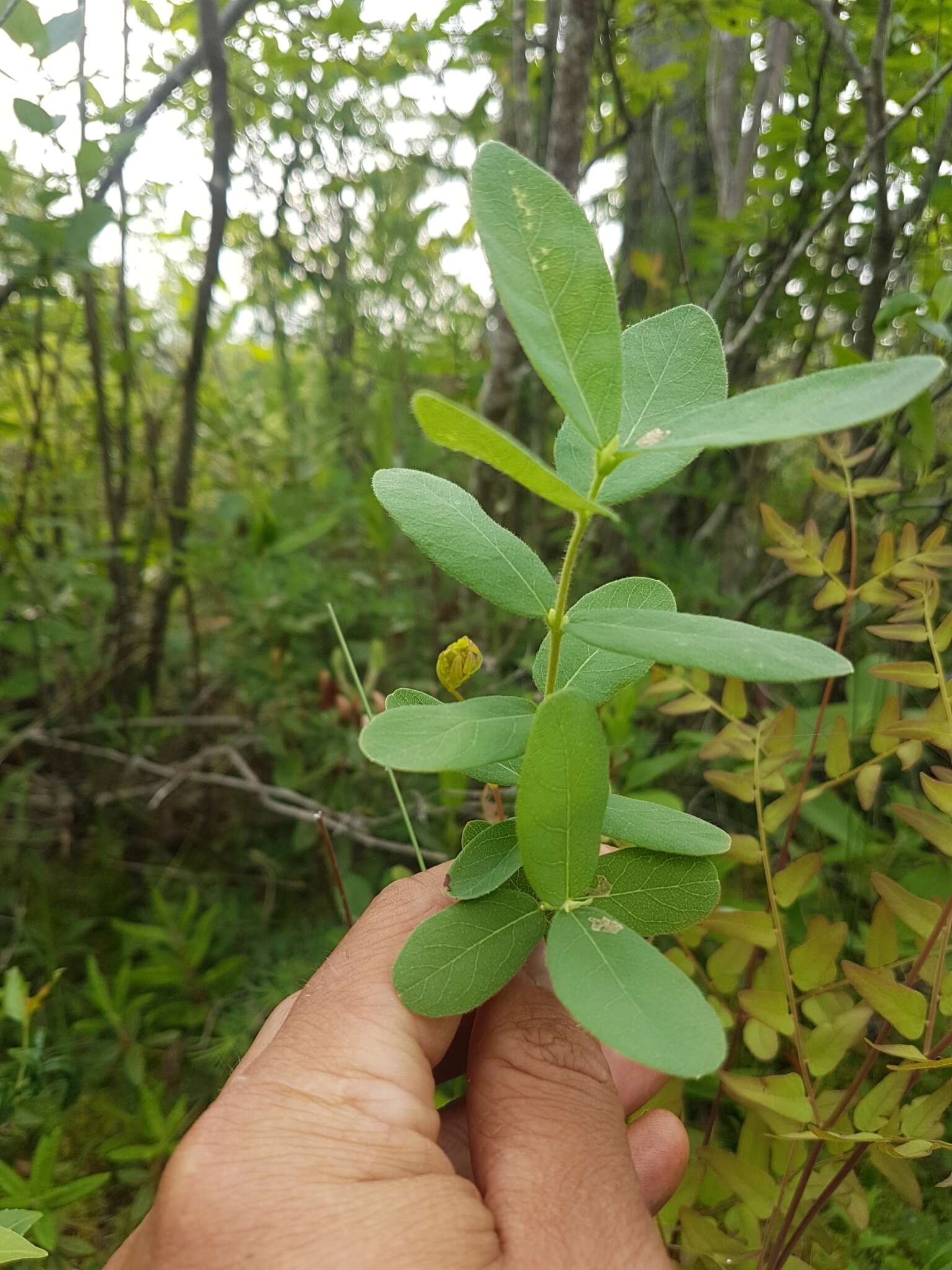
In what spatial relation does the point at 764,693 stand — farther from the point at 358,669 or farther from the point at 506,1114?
the point at 506,1114

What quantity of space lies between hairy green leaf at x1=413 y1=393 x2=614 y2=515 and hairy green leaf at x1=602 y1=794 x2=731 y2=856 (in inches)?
10.7

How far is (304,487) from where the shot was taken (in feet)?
6.46

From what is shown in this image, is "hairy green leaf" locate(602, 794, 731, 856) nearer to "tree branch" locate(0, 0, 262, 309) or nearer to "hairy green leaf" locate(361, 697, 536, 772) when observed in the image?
"hairy green leaf" locate(361, 697, 536, 772)

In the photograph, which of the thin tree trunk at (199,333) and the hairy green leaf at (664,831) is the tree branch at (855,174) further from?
the thin tree trunk at (199,333)

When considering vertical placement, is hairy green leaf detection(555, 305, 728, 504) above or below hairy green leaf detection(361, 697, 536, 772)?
above

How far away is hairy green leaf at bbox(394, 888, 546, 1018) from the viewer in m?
0.65

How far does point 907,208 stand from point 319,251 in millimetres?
1451

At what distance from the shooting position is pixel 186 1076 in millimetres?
1442

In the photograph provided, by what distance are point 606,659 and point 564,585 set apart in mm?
153

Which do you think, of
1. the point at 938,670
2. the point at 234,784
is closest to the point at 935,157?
the point at 938,670

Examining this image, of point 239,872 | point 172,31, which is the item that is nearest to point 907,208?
point 172,31

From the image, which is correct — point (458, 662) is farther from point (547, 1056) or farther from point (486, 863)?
point (547, 1056)

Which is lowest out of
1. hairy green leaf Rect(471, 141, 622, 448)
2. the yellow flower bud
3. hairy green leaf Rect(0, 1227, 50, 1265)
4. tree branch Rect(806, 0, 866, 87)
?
hairy green leaf Rect(0, 1227, 50, 1265)

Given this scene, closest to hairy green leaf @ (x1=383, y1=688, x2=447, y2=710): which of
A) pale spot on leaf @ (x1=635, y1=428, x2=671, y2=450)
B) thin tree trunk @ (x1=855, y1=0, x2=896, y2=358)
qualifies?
pale spot on leaf @ (x1=635, y1=428, x2=671, y2=450)
